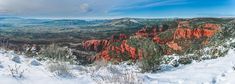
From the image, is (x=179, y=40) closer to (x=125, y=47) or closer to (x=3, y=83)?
(x=125, y=47)

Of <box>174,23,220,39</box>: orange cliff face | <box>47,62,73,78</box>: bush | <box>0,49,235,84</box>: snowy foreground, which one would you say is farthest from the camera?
<box>174,23,220,39</box>: orange cliff face

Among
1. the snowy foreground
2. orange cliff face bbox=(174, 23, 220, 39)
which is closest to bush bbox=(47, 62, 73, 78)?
the snowy foreground

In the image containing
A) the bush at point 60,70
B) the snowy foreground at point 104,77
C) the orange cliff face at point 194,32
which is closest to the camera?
the snowy foreground at point 104,77

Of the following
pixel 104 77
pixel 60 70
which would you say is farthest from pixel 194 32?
pixel 104 77

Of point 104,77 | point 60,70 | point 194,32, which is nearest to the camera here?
point 104,77

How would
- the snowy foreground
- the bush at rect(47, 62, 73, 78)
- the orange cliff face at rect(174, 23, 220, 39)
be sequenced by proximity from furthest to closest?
the orange cliff face at rect(174, 23, 220, 39) < the bush at rect(47, 62, 73, 78) < the snowy foreground

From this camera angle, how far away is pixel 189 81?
423 inches

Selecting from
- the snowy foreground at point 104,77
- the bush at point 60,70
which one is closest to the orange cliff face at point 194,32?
the snowy foreground at point 104,77

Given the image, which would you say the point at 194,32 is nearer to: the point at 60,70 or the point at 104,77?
the point at 60,70

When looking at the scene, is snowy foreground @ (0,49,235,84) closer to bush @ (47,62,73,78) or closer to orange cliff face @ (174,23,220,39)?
bush @ (47,62,73,78)

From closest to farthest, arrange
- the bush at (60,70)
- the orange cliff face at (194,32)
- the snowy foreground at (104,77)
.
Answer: the snowy foreground at (104,77)
the bush at (60,70)
the orange cliff face at (194,32)

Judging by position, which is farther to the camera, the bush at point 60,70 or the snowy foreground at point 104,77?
the bush at point 60,70

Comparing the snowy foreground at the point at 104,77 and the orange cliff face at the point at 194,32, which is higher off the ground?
the snowy foreground at the point at 104,77

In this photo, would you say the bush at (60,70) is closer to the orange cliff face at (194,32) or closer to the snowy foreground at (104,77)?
the snowy foreground at (104,77)
